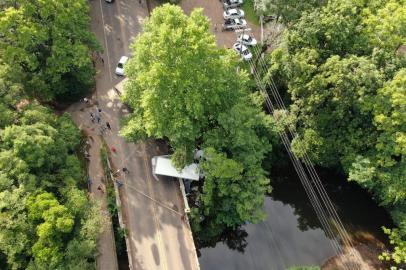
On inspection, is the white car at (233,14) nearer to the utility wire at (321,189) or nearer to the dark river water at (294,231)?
the utility wire at (321,189)

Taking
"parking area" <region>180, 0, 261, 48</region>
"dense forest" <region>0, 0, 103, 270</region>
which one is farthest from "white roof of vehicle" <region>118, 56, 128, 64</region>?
"parking area" <region>180, 0, 261, 48</region>

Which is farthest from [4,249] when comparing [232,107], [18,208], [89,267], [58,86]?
[232,107]

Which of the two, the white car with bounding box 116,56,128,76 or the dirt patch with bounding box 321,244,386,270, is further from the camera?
the white car with bounding box 116,56,128,76

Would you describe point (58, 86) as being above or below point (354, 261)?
above

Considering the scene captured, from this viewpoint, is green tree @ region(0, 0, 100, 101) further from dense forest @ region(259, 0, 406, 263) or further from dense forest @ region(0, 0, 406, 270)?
dense forest @ region(259, 0, 406, 263)

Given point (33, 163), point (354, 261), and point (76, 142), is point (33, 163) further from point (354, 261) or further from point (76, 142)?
point (354, 261)
